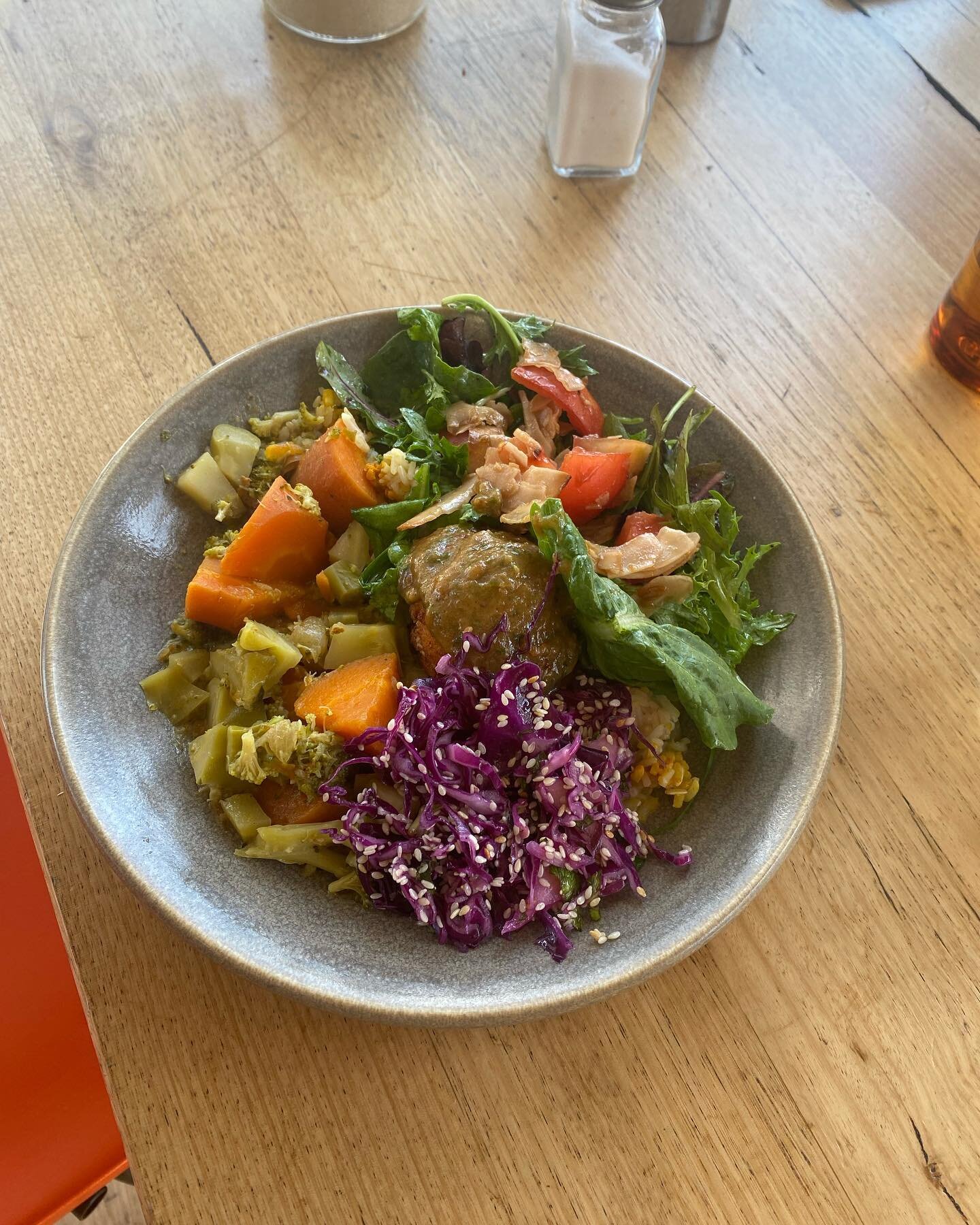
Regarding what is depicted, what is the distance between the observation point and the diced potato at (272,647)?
163cm

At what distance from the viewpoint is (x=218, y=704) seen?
165 cm

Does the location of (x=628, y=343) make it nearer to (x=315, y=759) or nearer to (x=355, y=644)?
(x=355, y=644)

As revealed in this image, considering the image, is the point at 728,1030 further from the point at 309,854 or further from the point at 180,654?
the point at 180,654

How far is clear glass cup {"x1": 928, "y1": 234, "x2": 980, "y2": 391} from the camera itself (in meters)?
2.27

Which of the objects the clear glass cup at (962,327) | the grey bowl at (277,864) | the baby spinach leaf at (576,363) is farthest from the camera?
the clear glass cup at (962,327)

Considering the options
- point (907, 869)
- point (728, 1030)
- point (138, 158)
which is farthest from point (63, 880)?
point (138, 158)

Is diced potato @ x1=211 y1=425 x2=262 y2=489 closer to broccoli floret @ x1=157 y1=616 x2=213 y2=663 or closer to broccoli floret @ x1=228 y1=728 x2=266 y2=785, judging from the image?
broccoli floret @ x1=157 y1=616 x2=213 y2=663

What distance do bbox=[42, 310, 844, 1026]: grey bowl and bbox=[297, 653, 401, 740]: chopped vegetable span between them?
23 cm

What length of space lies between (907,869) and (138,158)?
2.43m

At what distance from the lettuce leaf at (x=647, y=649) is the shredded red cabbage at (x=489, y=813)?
130mm

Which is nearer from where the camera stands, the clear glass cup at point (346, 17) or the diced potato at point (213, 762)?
the diced potato at point (213, 762)

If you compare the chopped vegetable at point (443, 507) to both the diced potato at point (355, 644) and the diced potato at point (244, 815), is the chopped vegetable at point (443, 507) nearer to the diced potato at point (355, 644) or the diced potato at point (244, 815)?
the diced potato at point (355, 644)

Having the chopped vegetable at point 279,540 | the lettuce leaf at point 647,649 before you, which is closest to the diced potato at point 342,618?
the chopped vegetable at point 279,540

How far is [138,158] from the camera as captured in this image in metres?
2.57
